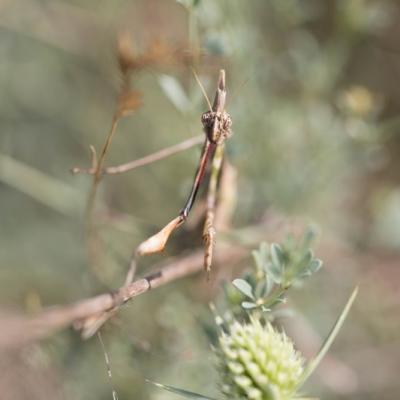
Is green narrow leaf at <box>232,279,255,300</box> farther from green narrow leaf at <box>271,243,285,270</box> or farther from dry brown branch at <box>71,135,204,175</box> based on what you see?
dry brown branch at <box>71,135,204,175</box>

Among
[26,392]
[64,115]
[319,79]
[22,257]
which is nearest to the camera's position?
[26,392]

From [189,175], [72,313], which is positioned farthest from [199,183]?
[189,175]

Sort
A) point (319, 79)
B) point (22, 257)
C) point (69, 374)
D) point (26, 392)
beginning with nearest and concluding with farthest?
point (26, 392) < point (69, 374) < point (319, 79) < point (22, 257)

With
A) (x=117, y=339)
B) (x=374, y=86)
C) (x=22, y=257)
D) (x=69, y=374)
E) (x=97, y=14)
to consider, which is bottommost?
(x=117, y=339)

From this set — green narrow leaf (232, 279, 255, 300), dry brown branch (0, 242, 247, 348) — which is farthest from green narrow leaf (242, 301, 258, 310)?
dry brown branch (0, 242, 247, 348)

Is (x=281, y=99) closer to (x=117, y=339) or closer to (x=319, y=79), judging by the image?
(x=319, y=79)

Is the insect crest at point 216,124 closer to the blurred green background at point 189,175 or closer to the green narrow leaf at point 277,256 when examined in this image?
the green narrow leaf at point 277,256

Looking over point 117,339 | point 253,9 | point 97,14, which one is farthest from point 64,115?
point 117,339
